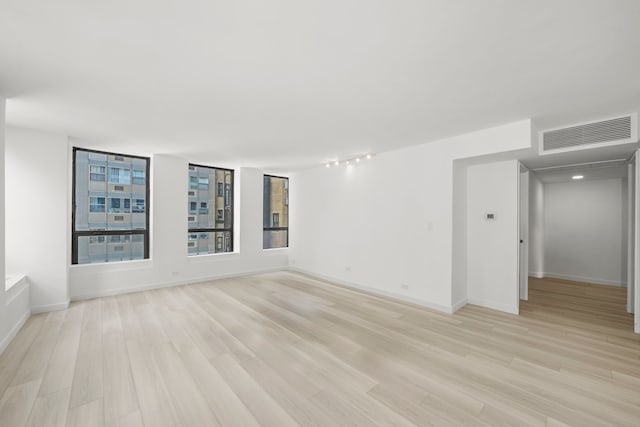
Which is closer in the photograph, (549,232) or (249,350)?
(249,350)

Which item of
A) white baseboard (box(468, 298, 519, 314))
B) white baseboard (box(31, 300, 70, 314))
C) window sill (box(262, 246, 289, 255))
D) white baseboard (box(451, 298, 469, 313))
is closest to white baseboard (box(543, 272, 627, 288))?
white baseboard (box(468, 298, 519, 314))

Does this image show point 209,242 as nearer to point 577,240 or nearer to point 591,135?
point 591,135

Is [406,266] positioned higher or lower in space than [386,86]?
lower

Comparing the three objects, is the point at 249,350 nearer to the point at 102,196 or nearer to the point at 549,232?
the point at 102,196

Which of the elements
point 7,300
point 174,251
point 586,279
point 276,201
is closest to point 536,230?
point 586,279

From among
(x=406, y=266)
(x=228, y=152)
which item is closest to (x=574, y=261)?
(x=406, y=266)

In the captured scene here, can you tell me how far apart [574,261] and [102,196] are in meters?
9.79

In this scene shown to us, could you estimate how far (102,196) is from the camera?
4.79m

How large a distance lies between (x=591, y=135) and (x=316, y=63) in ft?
11.2

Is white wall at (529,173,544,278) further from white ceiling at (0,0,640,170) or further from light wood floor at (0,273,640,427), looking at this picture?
white ceiling at (0,0,640,170)

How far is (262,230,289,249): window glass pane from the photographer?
23.3 ft

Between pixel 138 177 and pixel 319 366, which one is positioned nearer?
pixel 319 366

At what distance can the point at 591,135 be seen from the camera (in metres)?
3.14

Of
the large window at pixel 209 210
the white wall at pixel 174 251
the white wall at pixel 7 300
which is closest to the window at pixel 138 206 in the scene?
the white wall at pixel 174 251
